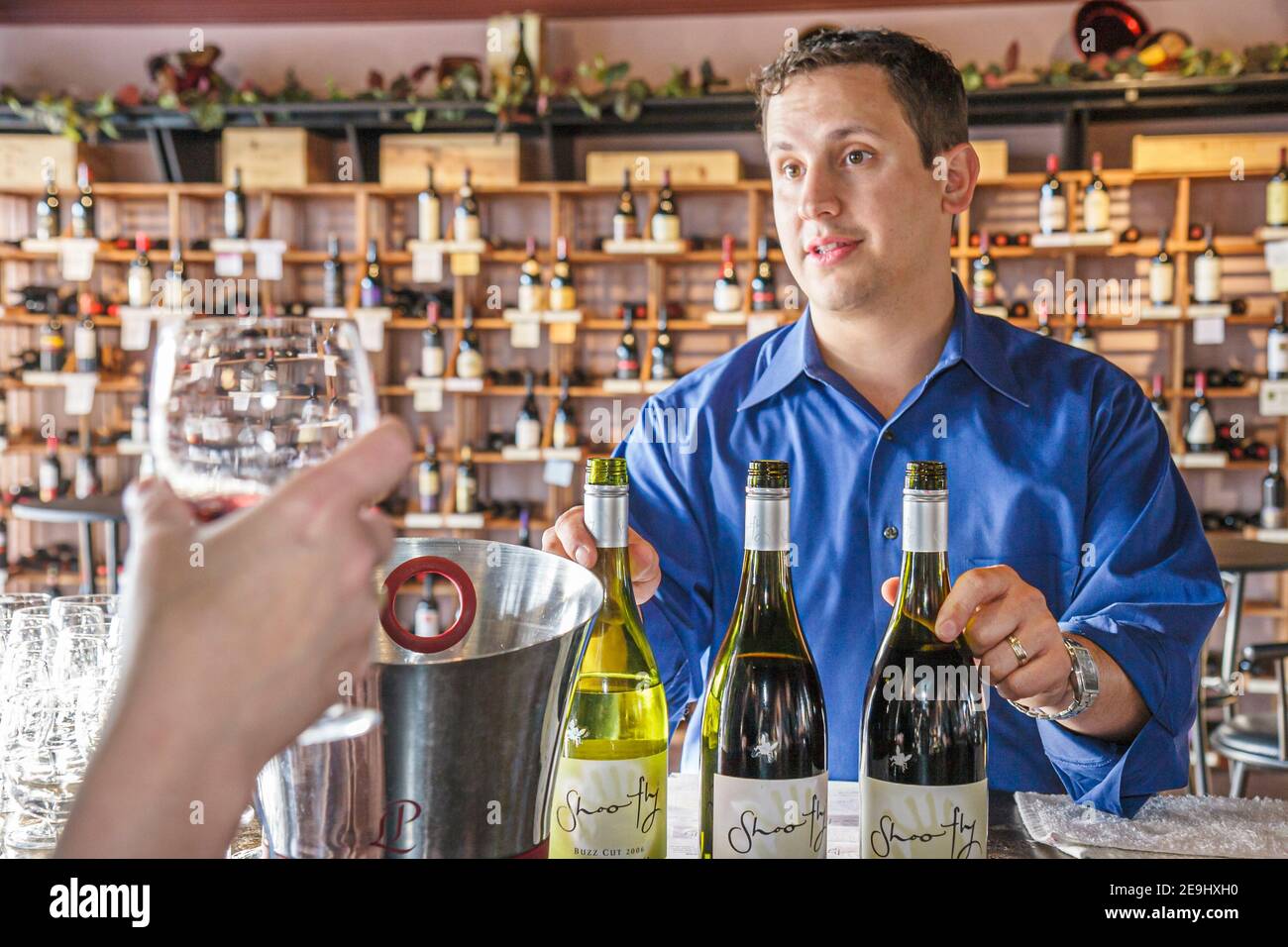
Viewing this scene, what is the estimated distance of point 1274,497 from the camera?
488 centimetres

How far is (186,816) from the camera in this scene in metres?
0.41

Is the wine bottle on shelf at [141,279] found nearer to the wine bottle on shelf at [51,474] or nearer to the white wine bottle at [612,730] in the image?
the wine bottle on shelf at [51,474]

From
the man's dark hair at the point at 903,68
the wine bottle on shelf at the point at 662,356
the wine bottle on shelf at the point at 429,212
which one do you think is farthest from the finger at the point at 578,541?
the wine bottle on shelf at the point at 429,212

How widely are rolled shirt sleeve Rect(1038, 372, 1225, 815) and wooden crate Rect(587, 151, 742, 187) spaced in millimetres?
3682

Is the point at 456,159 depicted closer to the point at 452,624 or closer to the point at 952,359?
the point at 952,359

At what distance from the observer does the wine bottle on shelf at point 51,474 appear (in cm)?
554

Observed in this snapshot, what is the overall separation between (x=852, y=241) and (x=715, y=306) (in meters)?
3.68

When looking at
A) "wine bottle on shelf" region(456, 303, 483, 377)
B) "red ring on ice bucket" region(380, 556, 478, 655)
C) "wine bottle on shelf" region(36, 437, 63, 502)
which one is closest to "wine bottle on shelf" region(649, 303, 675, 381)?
"wine bottle on shelf" region(456, 303, 483, 377)

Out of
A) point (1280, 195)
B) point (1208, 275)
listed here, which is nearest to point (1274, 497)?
point (1208, 275)

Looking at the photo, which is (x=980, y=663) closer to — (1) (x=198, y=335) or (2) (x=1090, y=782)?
(2) (x=1090, y=782)

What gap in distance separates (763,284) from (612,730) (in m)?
4.18

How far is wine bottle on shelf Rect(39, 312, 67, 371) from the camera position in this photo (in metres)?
5.46

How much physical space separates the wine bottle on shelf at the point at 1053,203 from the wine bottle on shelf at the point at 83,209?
4.26 metres
